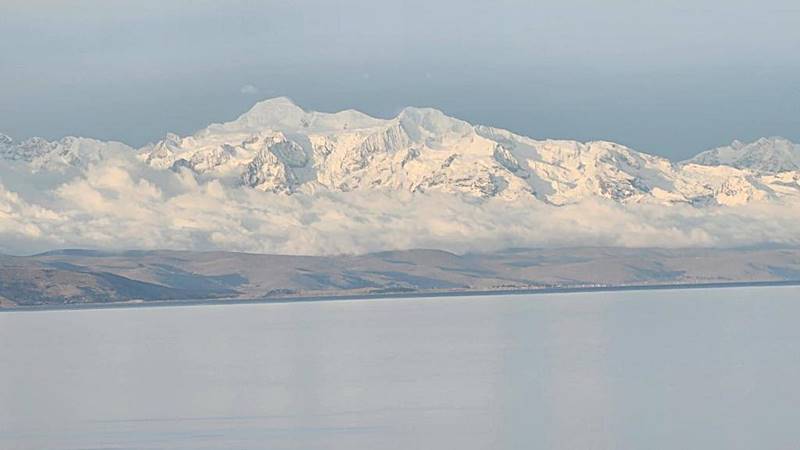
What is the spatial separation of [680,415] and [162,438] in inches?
1301

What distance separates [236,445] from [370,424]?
40.0 ft

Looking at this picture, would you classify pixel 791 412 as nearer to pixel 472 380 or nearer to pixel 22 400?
pixel 472 380

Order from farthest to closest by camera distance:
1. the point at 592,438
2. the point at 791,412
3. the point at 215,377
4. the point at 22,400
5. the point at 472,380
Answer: the point at 215,377
the point at 472,380
the point at 22,400
the point at 791,412
the point at 592,438

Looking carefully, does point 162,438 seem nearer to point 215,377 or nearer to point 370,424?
point 370,424

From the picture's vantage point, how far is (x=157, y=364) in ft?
563

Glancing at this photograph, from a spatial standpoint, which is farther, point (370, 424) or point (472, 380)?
point (472, 380)

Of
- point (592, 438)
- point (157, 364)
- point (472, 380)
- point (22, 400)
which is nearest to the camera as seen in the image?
point (592, 438)

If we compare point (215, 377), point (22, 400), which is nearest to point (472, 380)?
point (215, 377)

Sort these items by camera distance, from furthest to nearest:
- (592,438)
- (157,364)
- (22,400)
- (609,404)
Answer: (157,364) < (22,400) < (609,404) < (592,438)

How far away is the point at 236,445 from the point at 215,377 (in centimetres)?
5413

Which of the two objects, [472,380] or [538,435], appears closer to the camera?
[538,435]

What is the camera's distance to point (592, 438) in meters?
94.4

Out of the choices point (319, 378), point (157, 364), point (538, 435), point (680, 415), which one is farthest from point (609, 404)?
point (157, 364)

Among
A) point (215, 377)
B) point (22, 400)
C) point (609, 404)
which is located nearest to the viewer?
point (609, 404)
